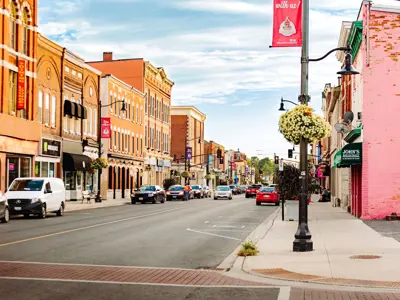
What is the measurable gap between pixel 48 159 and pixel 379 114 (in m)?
25.2

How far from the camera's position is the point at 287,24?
15.6 metres

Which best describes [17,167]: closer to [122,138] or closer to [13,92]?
[13,92]

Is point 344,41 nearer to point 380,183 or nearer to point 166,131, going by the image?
point 380,183

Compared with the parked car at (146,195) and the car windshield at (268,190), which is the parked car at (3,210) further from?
the car windshield at (268,190)

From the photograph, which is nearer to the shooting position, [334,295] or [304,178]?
[334,295]

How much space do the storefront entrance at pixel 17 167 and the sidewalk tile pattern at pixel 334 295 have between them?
3174 cm

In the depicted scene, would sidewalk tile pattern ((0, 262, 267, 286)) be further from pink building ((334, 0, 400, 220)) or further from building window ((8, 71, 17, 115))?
building window ((8, 71, 17, 115))

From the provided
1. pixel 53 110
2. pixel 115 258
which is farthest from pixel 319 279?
pixel 53 110

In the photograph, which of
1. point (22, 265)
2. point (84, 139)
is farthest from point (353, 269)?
point (84, 139)

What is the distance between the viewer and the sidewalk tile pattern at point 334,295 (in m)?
9.85

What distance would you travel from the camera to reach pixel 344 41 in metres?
37.5

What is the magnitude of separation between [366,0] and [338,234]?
11.8 m

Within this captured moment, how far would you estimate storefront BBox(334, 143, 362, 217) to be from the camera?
29.0 meters

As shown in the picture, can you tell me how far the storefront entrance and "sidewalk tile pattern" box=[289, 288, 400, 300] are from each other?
3174cm
